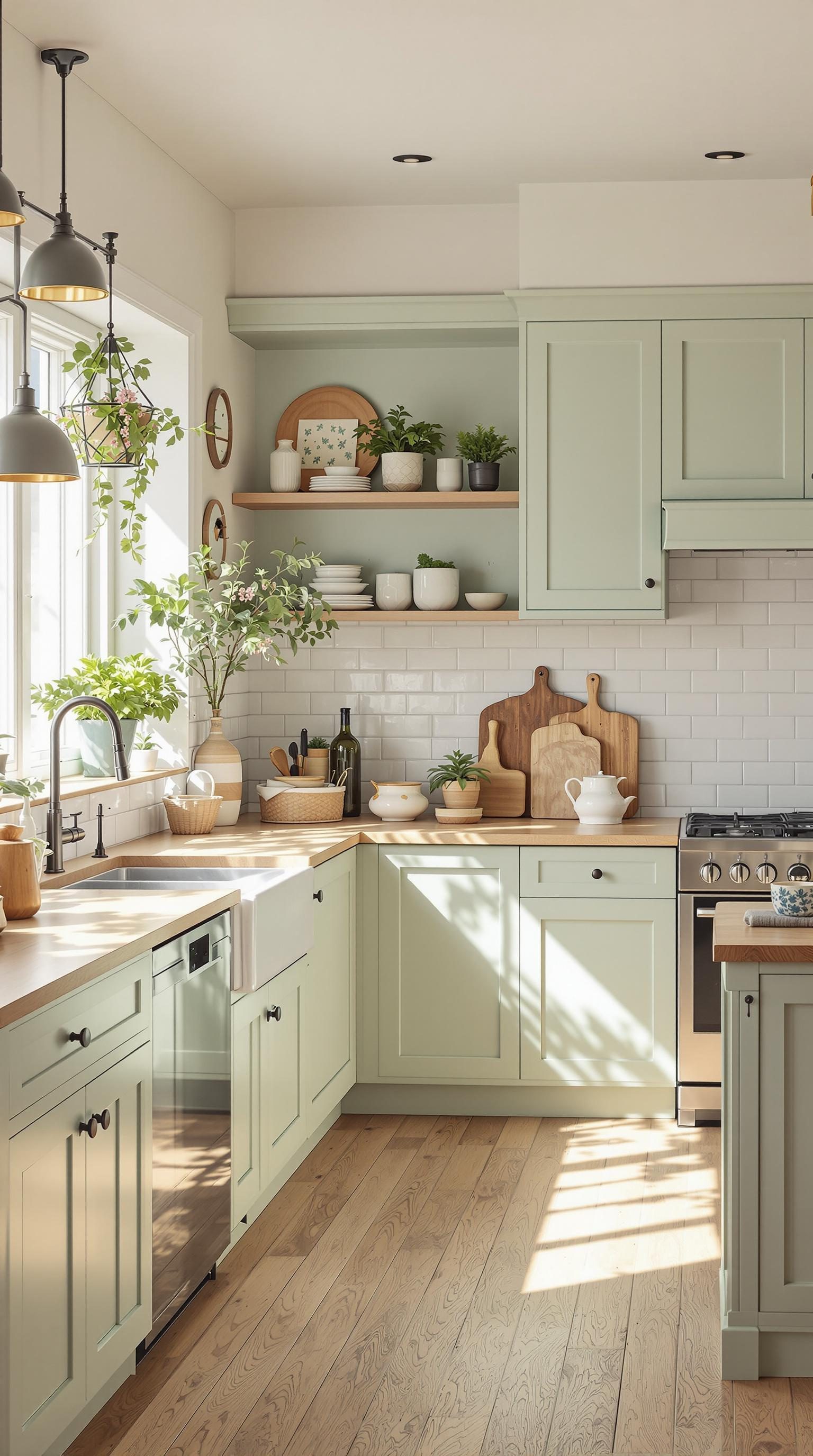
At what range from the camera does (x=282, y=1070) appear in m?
3.75

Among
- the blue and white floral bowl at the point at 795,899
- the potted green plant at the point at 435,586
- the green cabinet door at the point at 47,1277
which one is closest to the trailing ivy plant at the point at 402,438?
the potted green plant at the point at 435,586

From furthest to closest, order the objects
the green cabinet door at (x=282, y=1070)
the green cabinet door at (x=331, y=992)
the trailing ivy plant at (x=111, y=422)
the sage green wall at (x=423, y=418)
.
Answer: the sage green wall at (x=423, y=418) → the green cabinet door at (x=331, y=992) → the trailing ivy plant at (x=111, y=422) → the green cabinet door at (x=282, y=1070)

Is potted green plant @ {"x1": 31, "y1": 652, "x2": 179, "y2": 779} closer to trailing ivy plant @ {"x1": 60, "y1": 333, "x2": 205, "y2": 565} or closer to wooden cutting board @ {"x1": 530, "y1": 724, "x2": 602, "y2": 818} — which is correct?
trailing ivy plant @ {"x1": 60, "y1": 333, "x2": 205, "y2": 565}

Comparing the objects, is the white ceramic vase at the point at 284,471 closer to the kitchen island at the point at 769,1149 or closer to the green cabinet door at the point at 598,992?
the green cabinet door at the point at 598,992

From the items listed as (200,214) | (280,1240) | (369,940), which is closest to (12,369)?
(200,214)

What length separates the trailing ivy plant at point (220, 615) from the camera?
439cm

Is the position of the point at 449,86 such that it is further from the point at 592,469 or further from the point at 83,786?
the point at 83,786

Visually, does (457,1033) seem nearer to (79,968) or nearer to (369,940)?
(369,940)

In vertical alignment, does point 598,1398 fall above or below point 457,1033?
A: below

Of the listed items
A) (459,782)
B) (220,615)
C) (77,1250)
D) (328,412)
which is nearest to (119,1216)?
(77,1250)

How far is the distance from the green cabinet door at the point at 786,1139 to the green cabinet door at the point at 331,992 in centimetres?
150

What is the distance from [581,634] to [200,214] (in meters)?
1.92

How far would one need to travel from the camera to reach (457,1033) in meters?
4.60

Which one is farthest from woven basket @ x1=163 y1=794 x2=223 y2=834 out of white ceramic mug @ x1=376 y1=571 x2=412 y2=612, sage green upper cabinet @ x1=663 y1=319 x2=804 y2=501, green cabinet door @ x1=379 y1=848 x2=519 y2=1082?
sage green upper cabinet @ x1=663 y1=319 x2=804 y2=501
